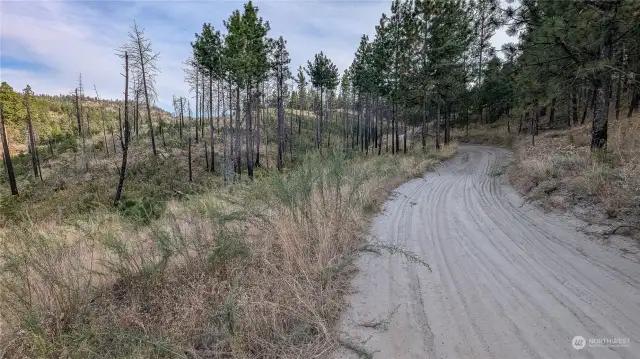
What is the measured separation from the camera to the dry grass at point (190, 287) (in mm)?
2021

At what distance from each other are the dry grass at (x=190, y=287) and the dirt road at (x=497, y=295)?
1.41 ft

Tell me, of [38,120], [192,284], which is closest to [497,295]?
[192,284]

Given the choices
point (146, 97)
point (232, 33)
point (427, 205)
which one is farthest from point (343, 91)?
point (427, 205)

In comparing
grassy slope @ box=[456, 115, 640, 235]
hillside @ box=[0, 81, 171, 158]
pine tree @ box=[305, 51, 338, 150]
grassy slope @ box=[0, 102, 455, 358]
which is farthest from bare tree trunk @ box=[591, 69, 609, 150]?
hillside @ box=[0, 81, 171, 158]

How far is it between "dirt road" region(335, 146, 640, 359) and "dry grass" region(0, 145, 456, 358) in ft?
1.41

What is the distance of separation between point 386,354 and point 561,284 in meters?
2.08

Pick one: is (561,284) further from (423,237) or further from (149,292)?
(149,292)

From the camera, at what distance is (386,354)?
203cm

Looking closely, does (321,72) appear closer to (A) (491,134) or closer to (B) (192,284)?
(A) (491,134)

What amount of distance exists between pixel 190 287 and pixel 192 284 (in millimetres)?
114

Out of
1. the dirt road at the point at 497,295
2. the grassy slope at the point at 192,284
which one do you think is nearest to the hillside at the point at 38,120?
the grassy slope at the point at 192,284

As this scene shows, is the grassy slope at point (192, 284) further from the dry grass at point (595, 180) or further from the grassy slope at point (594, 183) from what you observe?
the dry grass at point (595, 180)

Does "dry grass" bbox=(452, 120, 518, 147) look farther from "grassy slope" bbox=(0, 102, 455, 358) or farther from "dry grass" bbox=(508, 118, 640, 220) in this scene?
"grassy slope" bbox=(0, 102, 455, 358)

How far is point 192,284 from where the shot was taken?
2.59m
